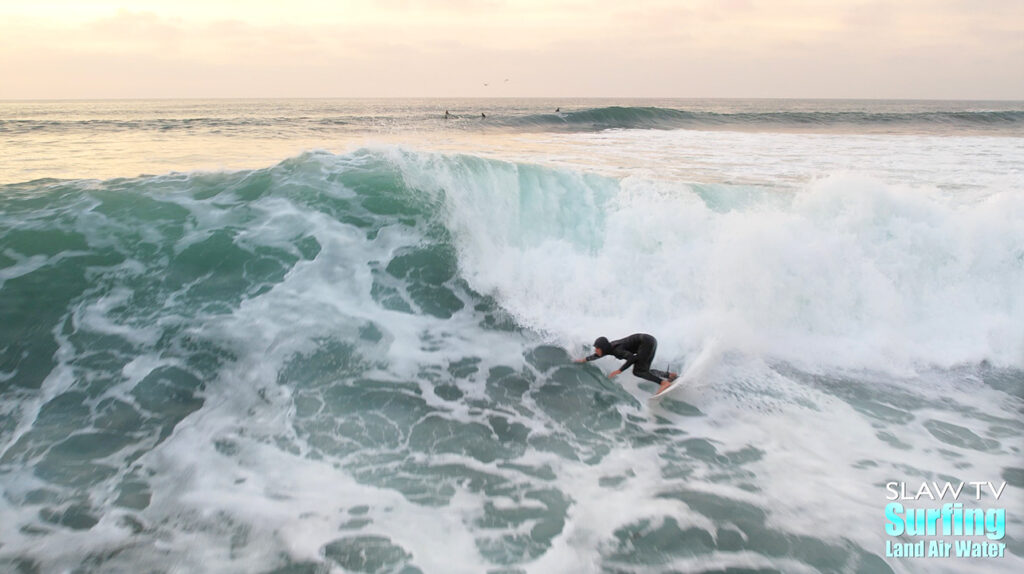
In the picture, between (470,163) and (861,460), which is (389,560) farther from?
(470,163)

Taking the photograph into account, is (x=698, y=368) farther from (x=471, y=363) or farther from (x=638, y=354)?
(x=471, y=363)

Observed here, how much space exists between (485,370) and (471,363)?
239mm

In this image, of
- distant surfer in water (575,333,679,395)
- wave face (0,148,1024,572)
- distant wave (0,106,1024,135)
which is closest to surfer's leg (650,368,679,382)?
distant surfer in water (575,333,679,395)

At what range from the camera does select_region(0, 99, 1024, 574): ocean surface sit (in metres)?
4.16

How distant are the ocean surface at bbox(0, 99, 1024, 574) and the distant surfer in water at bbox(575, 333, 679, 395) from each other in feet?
0.73

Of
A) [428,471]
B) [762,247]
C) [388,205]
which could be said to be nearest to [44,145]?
[388,205]

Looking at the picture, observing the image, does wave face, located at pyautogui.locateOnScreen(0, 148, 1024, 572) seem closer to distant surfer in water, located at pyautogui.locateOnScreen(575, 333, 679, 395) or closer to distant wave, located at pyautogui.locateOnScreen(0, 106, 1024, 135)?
distant surfer in water, located at pyautogui.locateOnScreen(575, 333, 679, 395)

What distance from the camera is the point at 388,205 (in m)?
9.73

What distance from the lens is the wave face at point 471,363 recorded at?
420cm

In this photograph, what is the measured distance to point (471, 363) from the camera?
682 cm

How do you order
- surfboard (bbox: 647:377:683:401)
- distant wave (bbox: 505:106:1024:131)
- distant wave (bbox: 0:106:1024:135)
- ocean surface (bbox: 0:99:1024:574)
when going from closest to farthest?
ocean surface (bbox: 0:99:1024:574), surfboard (bbox: 647:377:683:401), distant wave (bbox: 0:106:1024:135), distant wave (bbox: 505:106:1024:131)

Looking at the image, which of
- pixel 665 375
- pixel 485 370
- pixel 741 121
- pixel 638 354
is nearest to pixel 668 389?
pixel 665 375

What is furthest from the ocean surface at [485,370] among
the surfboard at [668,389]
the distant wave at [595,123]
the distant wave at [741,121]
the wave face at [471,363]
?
the distant wave at [741,121]

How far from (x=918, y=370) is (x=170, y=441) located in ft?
29.0
